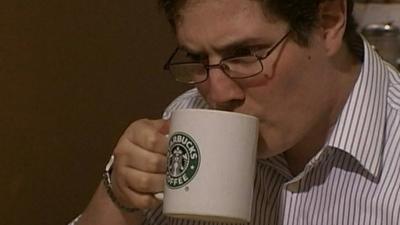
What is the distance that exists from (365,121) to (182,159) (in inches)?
10.4

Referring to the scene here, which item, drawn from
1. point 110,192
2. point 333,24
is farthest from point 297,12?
point 110,192

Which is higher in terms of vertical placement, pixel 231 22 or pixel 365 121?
pixel 231 22

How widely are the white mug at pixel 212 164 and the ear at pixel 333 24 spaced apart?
0.19 m

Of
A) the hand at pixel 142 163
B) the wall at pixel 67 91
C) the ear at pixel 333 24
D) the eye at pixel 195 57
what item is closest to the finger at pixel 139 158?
the hand at pixel 142 163

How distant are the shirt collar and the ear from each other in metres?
0.06

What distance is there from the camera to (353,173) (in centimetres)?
107

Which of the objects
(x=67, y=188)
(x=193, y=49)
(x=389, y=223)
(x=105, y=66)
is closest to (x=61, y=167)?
(x=67, y=188)

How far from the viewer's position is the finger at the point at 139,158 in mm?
1023

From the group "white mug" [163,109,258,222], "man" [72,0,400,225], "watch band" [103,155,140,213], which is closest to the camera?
"white mug" [163,109,258,222]

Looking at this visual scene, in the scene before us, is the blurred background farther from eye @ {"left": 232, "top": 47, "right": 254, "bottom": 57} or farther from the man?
eye @ {"left": 232, "top": 47, "right": 254, "bottom": 57}

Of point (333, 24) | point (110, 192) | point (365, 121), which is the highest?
point (333, 24)

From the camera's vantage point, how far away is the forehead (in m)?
1.00

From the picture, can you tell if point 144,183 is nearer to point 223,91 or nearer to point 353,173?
point 223,91

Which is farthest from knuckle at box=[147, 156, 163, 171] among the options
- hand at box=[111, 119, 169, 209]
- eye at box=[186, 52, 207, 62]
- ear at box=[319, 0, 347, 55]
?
ear at box=[319, 0, 347, 55]
